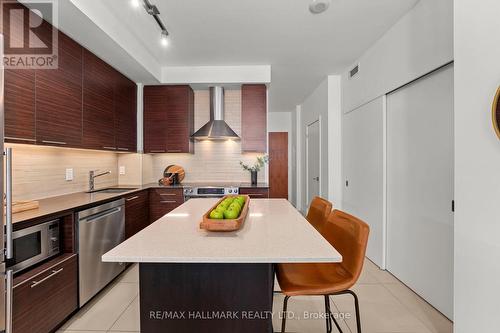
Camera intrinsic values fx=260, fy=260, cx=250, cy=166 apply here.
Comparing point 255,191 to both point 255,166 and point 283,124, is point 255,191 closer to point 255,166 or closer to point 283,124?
point 255,166

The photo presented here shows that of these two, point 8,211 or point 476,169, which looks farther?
point 476,169

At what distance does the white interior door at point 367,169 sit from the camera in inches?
123

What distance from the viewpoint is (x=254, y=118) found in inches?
164

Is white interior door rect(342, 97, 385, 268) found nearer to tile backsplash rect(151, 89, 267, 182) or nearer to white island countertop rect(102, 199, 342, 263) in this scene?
tile backsplash rect(151, 89, 267, 182)

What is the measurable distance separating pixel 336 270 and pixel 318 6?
90.7 inches

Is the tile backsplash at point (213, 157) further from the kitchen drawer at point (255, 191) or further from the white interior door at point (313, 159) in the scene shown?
the white interior door at point (313, 159)

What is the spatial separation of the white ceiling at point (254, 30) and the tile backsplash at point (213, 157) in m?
0.72

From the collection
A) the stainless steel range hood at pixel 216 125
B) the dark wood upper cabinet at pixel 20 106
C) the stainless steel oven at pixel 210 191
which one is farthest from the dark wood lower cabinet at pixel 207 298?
the stainless steel range hood at pixel 216 125

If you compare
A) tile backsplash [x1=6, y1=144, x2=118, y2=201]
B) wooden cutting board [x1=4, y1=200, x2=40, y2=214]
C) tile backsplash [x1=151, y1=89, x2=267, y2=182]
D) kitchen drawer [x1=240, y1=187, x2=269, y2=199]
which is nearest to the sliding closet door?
kitchen drawer [x1=240, y1=187, x2=269, y2=199]

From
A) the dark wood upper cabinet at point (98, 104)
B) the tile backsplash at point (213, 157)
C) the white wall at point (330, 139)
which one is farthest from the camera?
the tile backsplash at point (213, 157)

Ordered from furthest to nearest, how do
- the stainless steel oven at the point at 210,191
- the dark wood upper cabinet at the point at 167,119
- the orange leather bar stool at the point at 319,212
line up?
the dark wood upper cabinet at the point at 167,119, the stainless steel oven at the point at 210,191, the orange leather bar stool at the point at 319,212

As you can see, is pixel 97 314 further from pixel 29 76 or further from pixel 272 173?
pixel 272 173

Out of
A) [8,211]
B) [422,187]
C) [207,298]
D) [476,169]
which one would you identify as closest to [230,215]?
[207,298]

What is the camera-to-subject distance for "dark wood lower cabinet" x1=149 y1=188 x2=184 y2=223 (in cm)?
377
